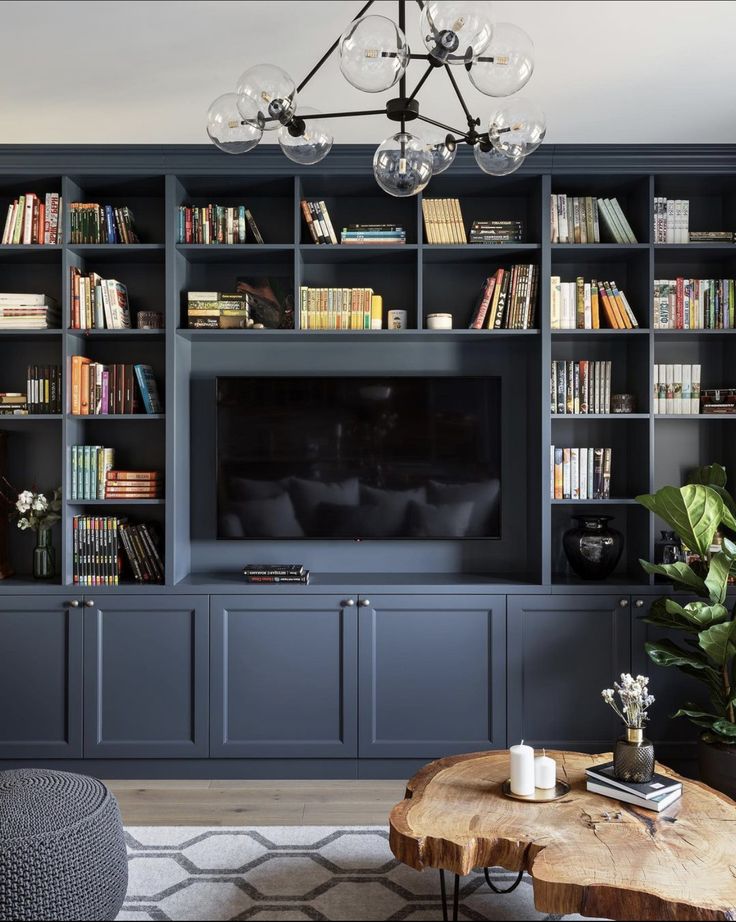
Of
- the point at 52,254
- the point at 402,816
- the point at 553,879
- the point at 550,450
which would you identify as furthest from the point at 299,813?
the point at 52,254

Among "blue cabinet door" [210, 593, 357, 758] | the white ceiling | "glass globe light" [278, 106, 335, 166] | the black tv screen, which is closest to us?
"glass globe light" [278, 106, 335, 166]

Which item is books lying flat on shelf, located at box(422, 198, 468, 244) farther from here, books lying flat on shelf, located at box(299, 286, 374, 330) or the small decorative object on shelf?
the small decorative object on shelf

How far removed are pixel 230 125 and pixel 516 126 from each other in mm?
671

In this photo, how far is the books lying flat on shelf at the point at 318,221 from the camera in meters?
3.45

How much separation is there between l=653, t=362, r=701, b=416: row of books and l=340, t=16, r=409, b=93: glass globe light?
2.39 meters

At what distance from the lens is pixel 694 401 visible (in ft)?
11.7

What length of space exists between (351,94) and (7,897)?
108 inches

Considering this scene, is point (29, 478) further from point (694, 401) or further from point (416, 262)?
point (694, 401)

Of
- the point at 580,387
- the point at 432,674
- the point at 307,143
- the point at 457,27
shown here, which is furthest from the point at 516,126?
the point at 432,674

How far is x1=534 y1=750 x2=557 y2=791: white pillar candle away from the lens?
2234 mm

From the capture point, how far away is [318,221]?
3.46 metres

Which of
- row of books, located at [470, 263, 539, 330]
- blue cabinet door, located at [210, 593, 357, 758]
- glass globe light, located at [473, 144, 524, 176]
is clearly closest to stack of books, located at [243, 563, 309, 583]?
blue cabinet door, located at [210, 593, 357, 758]

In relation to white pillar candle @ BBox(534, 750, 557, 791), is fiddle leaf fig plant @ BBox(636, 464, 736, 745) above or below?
A: above

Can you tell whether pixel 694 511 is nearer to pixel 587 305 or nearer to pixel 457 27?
pixel 587 305
